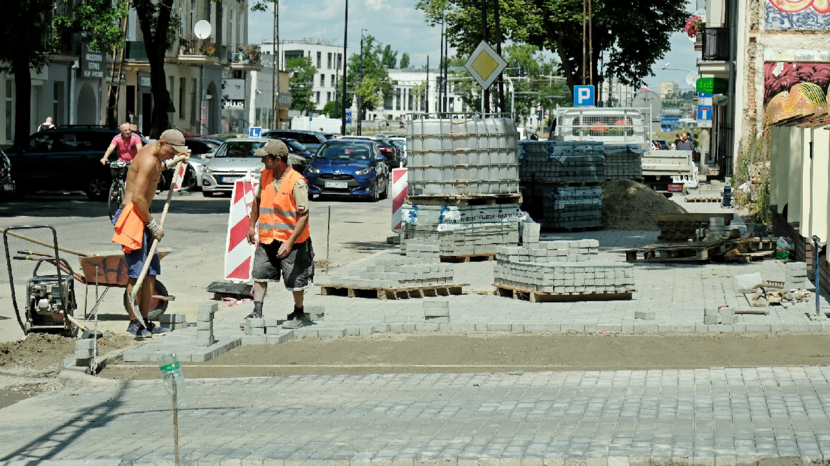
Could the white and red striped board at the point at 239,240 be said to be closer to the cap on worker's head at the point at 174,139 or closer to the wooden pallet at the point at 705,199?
the cap on worker's head at the point at 174,139

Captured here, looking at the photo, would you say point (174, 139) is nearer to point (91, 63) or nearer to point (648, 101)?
point (648, 101)

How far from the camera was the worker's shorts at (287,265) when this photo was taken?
10.4 metres

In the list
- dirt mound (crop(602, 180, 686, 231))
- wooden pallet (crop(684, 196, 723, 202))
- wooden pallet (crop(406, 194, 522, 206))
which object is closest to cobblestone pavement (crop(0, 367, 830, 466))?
wooden pallet (crop(406, 194, 522, 206))

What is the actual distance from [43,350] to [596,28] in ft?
155

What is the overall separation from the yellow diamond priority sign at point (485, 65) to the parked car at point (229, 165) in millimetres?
11410

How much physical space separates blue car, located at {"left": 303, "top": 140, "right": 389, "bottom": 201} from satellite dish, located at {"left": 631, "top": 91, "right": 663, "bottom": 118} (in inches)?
451

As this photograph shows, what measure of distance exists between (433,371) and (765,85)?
1186 inches

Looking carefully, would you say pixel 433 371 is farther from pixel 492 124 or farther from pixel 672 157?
pixel 672 157

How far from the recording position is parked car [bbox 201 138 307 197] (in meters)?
32.8

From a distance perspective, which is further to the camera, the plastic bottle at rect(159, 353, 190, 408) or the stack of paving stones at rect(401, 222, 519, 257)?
the stack of paving stones at rect(401, 222, 519, 257)

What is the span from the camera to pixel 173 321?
10.7 meters

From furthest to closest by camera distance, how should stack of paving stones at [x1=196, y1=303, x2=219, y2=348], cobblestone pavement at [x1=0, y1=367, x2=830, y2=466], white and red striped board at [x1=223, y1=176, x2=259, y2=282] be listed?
white and red striped board at [x1=223, y1=176, x2=259, y2=282]
stack of paving stones at [x1=196, y1=303, x2=219, y2=348]
cobblestone pavement at [x1=0, y1=367, x2=830, y2=466]

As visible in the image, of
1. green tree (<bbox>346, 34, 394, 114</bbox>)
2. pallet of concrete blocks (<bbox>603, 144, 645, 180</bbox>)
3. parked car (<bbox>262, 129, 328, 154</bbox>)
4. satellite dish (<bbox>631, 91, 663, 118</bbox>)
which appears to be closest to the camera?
pallet of concrete blocks (<bbox>603, 144, 645, 180</bbox>)

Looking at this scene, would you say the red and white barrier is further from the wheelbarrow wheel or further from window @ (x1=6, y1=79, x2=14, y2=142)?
window @ (x1=6, y1=79, x2=14, y2=142)
